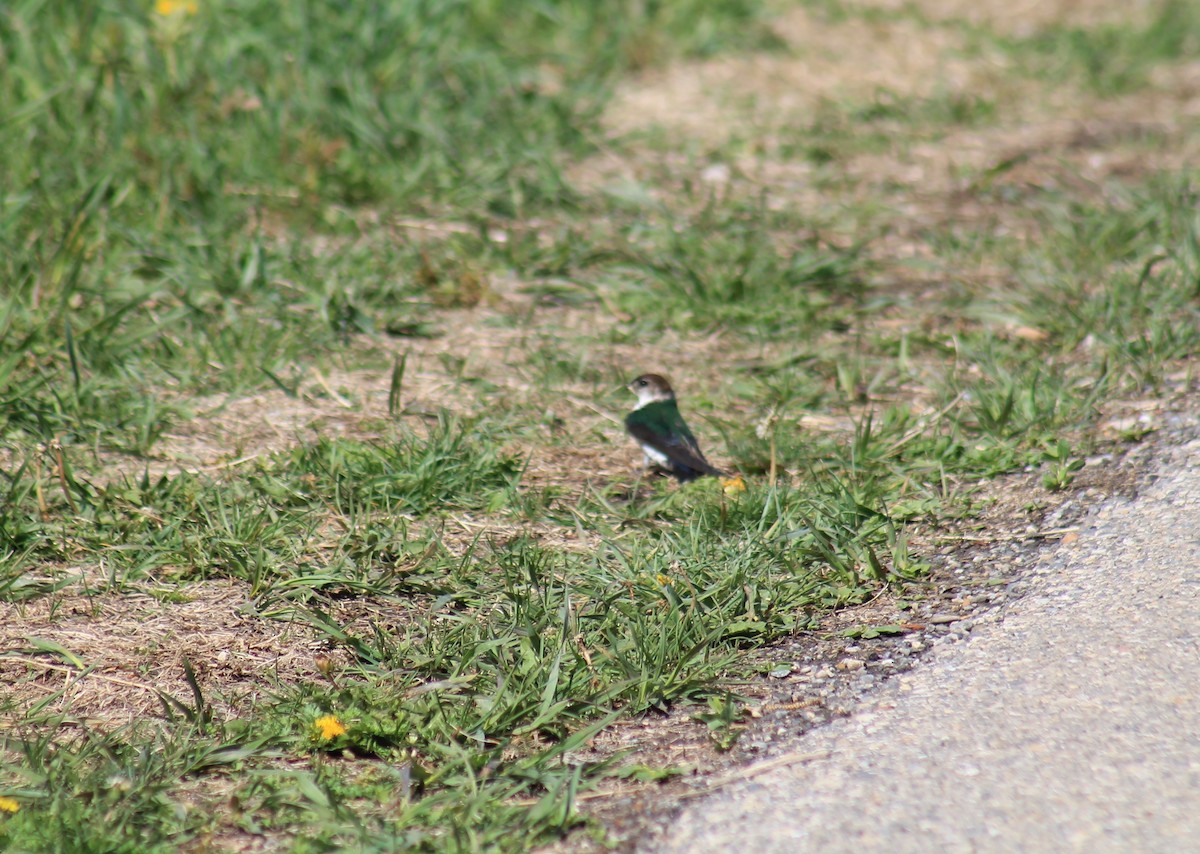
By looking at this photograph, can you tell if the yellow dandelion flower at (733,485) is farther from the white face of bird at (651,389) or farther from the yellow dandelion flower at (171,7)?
the yellow dandelion flower at (171,7)

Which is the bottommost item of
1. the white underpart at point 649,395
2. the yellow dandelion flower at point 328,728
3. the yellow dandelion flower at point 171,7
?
the yellow dandelion flower at point 328,728

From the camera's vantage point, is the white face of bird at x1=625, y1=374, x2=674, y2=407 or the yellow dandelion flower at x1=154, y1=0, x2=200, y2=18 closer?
the white face of bird at x1=625, y1=374, x2=674, y2=407

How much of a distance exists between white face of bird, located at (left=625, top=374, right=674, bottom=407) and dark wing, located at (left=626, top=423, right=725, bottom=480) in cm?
27

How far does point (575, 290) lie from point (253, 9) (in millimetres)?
2320

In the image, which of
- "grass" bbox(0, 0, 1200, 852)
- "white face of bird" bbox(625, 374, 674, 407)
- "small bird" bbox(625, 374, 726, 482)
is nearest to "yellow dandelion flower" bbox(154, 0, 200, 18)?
"grass" bbox(0, 0, 1200, 852)

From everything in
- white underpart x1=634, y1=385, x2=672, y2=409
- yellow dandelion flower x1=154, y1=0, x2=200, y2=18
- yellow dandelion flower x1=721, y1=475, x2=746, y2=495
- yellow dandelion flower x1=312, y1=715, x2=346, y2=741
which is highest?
yellow dandelion flower x1=154, y1=0, x2=200, y2=18

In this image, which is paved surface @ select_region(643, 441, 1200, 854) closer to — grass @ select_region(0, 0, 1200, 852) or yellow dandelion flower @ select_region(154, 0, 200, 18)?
grass @ select_region(0, 0, 1200, 852)

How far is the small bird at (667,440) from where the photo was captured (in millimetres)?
4152

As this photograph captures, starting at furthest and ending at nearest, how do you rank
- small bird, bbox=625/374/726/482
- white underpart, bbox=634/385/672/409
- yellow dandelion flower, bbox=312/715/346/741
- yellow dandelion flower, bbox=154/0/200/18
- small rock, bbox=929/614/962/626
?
yellow dandelion flower, bbox=154/0/200/18
white underpart, bbox=634/385/672/409
small bird, bbox=625/374/726/482
small rock, bbox=929/614/962/626
yellow dandelion flower, bbox=312/715/346/741

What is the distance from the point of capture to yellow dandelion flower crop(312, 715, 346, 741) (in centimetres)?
298

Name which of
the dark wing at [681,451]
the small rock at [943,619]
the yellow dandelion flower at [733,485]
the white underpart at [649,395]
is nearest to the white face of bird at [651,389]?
the white underpart at [649,395]

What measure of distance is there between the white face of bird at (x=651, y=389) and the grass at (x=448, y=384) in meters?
0.14

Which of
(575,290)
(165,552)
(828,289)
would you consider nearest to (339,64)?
(575,290)

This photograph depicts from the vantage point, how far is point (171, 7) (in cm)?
613
